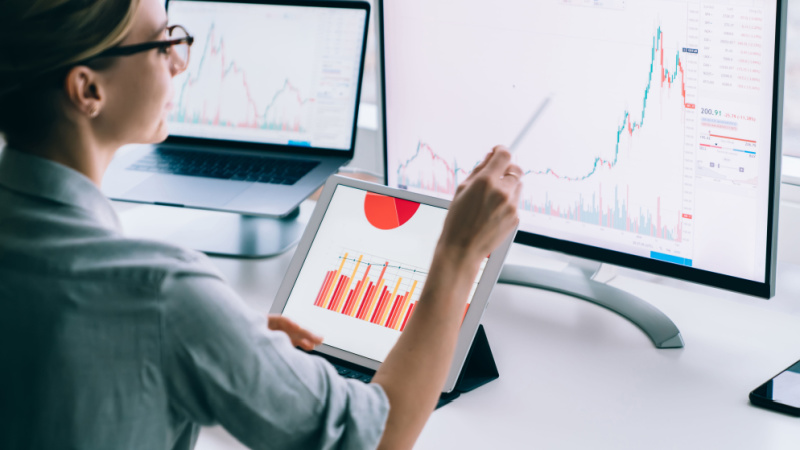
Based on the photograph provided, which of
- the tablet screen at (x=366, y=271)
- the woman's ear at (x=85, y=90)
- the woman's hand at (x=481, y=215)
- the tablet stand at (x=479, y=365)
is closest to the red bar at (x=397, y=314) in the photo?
the tablet screen at (x=366, y=271)

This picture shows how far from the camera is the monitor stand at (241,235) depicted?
1.37m

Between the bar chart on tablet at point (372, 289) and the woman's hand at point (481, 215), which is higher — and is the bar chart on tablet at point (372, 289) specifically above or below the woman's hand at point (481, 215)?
below

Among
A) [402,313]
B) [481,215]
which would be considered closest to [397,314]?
[402,313]

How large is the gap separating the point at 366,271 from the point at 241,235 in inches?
18.6

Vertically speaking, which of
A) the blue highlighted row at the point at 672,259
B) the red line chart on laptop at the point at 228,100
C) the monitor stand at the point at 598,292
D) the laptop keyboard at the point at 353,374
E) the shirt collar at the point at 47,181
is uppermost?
the red line chart on laptop at the point at 228,100

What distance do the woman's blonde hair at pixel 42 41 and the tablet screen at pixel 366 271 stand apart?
1.60 feet

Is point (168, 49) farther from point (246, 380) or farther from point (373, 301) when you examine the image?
point (373, 301)

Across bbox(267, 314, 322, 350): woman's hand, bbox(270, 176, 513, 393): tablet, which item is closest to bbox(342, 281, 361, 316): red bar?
bbox(270, 176, 513, 393): tablet

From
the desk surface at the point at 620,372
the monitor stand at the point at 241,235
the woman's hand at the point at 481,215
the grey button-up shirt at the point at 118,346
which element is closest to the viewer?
the grey button-up shirt at the point at 118,346

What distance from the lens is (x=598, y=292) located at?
3.92 feet

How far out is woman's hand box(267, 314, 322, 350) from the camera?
85 cm

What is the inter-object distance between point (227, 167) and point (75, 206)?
83 cm

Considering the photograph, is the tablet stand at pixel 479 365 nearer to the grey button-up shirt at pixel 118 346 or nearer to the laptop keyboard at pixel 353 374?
the laptop keyboard at pixel 353 374

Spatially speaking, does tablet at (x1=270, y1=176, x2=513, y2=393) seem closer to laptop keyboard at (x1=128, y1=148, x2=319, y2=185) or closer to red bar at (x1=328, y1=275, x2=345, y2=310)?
red bar at (x1=328, y1=275, x2=345, y2=310)
